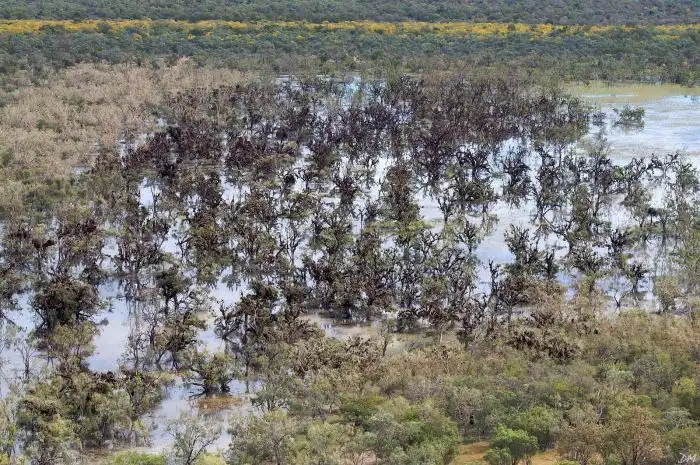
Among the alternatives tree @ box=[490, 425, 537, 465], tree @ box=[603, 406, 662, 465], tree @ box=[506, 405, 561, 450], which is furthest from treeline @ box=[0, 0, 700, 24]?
tree @ box=[603, 406, 662, 465]

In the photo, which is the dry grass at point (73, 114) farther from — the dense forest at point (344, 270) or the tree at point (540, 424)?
the tree at point (540, 424)

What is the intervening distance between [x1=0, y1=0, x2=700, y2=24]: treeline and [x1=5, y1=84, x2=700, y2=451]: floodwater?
3349 centimetres

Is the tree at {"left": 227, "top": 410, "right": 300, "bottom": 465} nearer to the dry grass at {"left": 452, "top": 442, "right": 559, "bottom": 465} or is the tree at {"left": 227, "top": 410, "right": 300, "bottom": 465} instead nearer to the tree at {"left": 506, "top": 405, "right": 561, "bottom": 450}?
the dry grass at {"left": 452, "top": 442, "right": 559, "bottom": 465}

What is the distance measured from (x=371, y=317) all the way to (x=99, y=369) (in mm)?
6002

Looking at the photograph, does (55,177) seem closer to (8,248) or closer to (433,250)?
(8,248)

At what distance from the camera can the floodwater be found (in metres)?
17.6

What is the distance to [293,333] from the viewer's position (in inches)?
758

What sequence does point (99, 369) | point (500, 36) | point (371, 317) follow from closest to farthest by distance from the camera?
point (99, 369) < point (371, 317) < point (500, 36)

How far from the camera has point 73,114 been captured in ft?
128

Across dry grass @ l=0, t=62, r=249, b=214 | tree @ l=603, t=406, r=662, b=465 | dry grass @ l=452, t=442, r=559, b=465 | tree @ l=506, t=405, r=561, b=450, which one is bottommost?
dry grass @ l=452, t=442, r=559, b=465

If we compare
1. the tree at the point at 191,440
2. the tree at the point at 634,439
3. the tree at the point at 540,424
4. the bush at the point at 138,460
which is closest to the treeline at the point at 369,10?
the tree at the point at 191,440

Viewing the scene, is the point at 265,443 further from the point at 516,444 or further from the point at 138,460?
the point at 516,444

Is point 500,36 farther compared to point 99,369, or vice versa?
point 500,36

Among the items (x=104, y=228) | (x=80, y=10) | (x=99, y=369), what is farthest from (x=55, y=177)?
(x=80, y=10)
